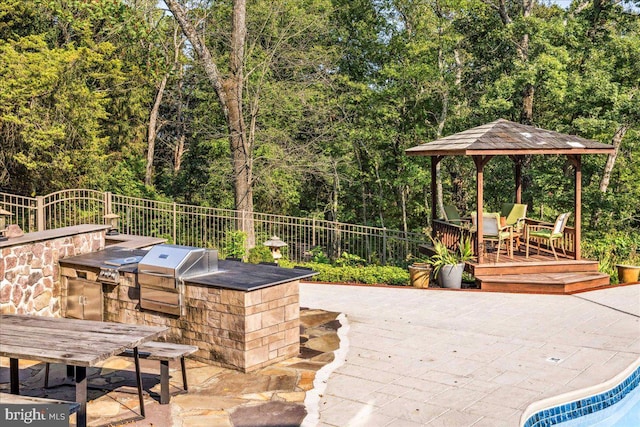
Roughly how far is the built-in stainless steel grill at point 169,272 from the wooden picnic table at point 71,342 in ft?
4.28

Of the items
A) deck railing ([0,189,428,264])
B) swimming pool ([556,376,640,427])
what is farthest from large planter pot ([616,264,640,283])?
swimming pool ([556,376,640,427])

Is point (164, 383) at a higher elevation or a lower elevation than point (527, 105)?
lower

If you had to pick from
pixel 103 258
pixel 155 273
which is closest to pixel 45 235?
pixel 103 258

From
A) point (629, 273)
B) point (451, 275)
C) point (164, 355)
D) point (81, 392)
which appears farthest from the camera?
point (629, 273)

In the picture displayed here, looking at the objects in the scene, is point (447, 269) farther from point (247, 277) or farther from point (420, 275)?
point (247, 277)

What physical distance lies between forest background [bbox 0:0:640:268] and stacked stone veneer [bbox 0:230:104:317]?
8.21m

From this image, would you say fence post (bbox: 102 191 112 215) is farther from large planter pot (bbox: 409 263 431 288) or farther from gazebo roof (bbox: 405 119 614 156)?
gazebo roof (bbox: 405 119 614 156)

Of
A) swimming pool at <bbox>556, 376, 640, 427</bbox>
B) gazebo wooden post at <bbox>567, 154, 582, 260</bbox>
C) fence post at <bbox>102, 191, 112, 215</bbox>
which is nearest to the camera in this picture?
swimming pool at <bbox>556, 376, 640, 427</bbox>

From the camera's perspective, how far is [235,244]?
13.8 m

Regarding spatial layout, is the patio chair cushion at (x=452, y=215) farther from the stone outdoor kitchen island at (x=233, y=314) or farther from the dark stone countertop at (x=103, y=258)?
the dark stone countertop at (x=103, y=258)

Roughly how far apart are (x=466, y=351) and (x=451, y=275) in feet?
12.9

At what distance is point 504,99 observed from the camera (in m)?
16.7

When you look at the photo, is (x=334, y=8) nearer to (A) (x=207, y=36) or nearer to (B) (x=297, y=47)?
(B) (x=297, y=47)

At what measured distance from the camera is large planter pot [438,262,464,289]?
35.1 feet
